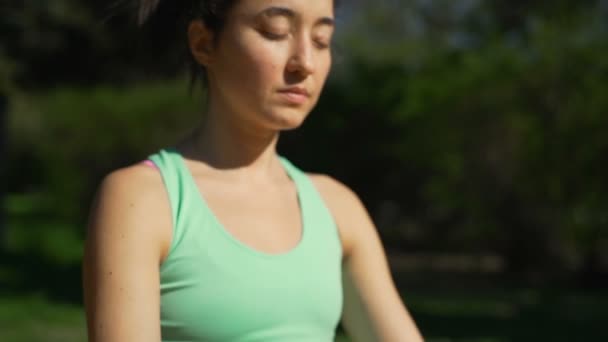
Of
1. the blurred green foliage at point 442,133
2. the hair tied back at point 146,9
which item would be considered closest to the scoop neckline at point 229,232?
the hair tied back at point 146,9

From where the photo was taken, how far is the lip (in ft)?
6.87

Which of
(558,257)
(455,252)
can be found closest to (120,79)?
(455,252)

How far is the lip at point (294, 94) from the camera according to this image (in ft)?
6.87

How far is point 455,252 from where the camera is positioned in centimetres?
1500

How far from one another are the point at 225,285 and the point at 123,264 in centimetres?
20

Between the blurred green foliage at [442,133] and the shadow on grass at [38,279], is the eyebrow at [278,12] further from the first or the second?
the blurred green foliage at [442,133]

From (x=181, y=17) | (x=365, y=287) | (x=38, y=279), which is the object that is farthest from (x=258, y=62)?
(x=38, y=279)

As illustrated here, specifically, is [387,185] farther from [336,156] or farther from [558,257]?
[558,257]

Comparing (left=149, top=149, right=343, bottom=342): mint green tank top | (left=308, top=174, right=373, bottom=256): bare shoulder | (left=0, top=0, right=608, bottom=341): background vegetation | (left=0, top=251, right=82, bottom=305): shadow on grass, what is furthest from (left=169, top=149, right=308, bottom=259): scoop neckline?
(left=0, top=0, right=608, bottom=341): background vegetation

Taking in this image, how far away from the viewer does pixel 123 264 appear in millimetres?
1869

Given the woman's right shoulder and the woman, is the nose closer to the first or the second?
the woman

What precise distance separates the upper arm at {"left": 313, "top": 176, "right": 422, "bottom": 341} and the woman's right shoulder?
1.52ft

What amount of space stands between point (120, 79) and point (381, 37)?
8967mm

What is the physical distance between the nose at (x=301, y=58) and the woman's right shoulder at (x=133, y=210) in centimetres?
35
